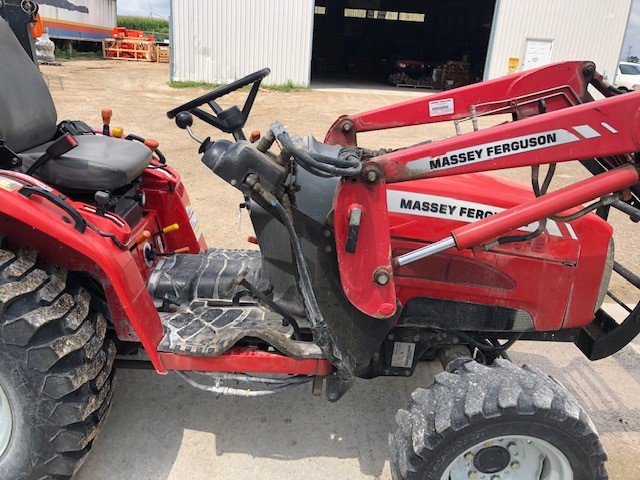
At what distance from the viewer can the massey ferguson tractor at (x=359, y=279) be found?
5.84 feet

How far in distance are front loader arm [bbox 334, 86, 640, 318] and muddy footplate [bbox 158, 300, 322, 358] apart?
52cm

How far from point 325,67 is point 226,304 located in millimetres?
26316

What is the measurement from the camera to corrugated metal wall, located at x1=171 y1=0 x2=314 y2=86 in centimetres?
1448

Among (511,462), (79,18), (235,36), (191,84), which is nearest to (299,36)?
(235,36)

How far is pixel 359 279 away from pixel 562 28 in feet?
55.8

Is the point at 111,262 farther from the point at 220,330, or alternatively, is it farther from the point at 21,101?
the point at 21,101

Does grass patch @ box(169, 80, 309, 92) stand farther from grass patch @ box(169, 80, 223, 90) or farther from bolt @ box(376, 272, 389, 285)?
bolt @ box(376, 272, 389, 285)

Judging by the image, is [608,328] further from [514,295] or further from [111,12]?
[111,12]

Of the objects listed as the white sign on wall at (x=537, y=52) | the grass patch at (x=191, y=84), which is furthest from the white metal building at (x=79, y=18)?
the white sign on wall at (x=537, y=52)

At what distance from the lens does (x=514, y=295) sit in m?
2.19

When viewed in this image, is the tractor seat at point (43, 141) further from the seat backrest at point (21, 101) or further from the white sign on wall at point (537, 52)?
the white sign on wall at point (537, 52)

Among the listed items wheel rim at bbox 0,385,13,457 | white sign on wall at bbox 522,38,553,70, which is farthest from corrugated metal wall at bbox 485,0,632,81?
wheel rim at bbox 0,385,13,457

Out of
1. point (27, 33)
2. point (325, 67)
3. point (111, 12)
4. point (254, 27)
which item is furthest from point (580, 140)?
point (111, 12)

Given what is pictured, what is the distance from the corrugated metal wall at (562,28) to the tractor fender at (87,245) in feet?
53.4
